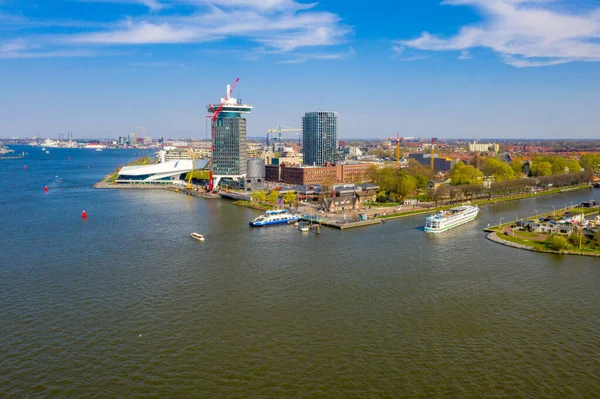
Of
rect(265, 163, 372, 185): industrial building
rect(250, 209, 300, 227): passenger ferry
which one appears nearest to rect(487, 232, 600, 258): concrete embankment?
rect(250, 209, 300, 227): passenger ferry

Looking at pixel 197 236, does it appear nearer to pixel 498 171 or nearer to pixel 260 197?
pixel 260 197

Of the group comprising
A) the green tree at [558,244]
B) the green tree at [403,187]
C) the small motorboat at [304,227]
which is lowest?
the small motorboat at [304,227]

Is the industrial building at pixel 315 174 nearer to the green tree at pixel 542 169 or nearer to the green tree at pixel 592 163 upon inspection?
the green tree at pixel 542 169

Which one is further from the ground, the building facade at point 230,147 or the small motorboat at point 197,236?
the building facade at point 230,147

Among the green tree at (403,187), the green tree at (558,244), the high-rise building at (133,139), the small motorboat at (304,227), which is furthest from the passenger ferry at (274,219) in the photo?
the high-rise building at (133,139)

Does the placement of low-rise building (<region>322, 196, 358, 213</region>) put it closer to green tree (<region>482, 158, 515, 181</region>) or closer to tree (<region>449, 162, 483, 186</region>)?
tree (<region>449, 162, 483, 186</region>)

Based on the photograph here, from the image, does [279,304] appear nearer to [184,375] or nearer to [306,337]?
[306,337]
